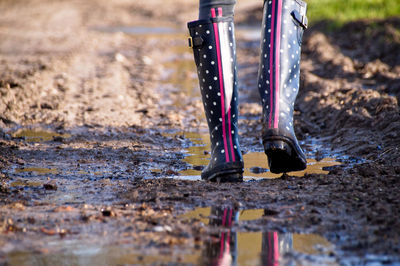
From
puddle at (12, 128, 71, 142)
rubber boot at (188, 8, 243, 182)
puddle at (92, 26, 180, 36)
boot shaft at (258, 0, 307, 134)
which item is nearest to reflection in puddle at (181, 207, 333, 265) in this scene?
rubber boot at (188, 8, 243, 182)

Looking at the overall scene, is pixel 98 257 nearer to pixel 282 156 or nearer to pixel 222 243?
pixel 222 243

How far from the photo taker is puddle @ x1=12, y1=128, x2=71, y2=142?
3.28 metres

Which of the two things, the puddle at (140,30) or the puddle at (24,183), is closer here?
the puddle at (24,183)

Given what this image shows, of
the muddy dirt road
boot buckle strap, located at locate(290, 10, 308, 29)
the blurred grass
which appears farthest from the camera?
the blurred grass

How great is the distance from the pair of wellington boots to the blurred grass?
17.5 ft

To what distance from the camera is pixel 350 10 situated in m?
8.53

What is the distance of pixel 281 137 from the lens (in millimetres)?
2361

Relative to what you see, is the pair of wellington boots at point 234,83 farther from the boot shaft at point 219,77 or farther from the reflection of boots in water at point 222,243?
the reflection of boots in water at point 222,243

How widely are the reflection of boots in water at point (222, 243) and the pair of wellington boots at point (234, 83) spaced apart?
43cm

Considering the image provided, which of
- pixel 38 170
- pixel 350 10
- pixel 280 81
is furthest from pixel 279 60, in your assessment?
pixel 350 10

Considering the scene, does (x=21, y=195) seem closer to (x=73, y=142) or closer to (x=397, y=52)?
(x=73, y=142)

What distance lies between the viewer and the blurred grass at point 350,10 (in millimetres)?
7805

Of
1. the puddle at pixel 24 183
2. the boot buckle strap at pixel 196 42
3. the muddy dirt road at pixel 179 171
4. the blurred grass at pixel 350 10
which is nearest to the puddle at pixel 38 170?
the muddy dirt road at pixel 179 171

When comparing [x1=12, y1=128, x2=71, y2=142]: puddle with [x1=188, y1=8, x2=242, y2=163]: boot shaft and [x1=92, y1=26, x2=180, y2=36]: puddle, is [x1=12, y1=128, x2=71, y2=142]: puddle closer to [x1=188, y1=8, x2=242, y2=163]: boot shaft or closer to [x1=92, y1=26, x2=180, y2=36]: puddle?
[x1=188, y1=8, x2=242, y2=163]: boot shaft
